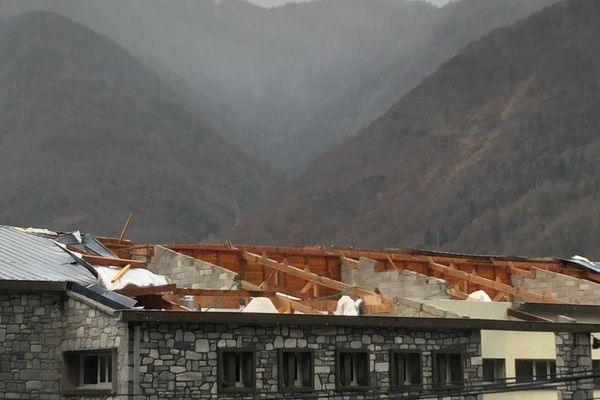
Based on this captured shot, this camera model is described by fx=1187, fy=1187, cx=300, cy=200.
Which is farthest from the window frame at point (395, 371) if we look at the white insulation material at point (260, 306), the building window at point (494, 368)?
the building window at point (494, 368)

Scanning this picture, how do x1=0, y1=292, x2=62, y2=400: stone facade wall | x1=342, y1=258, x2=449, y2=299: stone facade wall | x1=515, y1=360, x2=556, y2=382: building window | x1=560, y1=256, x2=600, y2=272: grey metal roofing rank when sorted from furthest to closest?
x1=560, y1=256, x2=600, y2=272: grey metal roofing < x1=342, y1=258, x2=449, y2=299: stone facade wall < x1=515, y1=360, x2=556, y2=382: building window < x1=0, y1=292, x2=62, y2=400: stone facade wall

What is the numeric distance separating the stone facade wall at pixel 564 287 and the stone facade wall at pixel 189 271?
47.1 feet

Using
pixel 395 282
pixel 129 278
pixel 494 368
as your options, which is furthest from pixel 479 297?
→ pixel 129 278

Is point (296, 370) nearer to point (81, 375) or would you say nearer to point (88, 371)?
point (88, 371)

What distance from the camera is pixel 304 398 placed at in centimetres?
2998

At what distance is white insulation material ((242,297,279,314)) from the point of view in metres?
32.9

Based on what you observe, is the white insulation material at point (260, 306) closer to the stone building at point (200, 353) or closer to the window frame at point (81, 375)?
the stone building at point (200, 353)

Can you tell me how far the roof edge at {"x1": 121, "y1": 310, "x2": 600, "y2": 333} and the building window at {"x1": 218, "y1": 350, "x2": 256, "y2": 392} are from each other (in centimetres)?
84

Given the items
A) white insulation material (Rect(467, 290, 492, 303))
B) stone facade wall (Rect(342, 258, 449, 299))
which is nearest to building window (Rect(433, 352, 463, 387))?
white insulation material (Rect(467, 290, 492, 303))

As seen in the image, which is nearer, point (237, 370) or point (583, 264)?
point (237, 370)

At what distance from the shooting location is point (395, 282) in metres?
44.2

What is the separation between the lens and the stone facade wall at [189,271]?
131ft

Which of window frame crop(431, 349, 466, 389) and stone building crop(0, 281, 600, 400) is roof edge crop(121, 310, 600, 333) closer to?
stone building crop(0, 281, 600, 400)

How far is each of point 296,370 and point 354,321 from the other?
2.02 m
